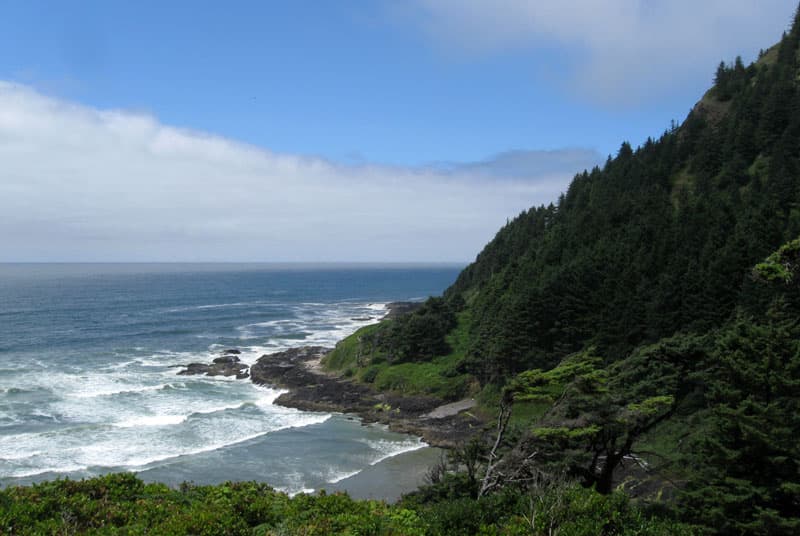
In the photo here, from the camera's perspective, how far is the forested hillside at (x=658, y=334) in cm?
1772

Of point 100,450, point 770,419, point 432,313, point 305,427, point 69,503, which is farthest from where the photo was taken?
point 432,313

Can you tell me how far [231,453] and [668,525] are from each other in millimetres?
35267

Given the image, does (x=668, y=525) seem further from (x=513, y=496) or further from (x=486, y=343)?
(x=486, y=343)

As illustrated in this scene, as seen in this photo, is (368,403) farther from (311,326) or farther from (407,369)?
(311,326)

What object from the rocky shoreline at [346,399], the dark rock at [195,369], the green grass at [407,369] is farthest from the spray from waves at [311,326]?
the green grass at [407,369]

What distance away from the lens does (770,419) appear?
1702 centimetres

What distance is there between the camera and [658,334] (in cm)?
4369

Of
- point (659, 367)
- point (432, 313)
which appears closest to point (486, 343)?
point (432, 313)

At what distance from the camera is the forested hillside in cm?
1772

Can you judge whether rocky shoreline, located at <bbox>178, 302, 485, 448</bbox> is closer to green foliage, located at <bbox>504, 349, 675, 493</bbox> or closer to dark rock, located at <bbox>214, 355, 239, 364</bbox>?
dark rock, located at <bbox>214, 355, 239, 364</bbox>

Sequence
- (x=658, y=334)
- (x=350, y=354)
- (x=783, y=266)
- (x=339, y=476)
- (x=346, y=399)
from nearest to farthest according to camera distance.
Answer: (x=783, y=266) → (x=339, y=476) → (x=658, y=334) → (x=346, y=399) → (x=350, y=354)

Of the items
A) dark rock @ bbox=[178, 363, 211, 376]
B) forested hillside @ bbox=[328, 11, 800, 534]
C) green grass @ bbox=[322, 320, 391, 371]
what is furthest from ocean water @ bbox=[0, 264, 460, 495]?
forested hillside @ bbox=[328, 11, 800, 534]

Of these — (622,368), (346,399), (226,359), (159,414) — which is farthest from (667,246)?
(226,359)

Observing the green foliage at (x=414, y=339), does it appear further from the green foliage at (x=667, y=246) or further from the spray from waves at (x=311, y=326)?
the spray from waves at (x=311, y=326)
